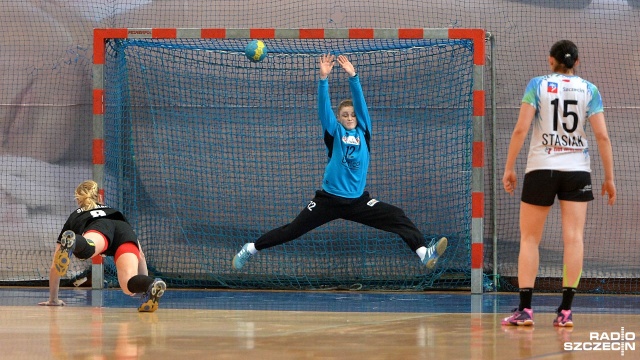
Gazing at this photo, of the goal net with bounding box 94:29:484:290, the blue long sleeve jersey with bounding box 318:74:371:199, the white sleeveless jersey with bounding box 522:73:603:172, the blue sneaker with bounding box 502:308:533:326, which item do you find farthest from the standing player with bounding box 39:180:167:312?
the white sleeveless jersey with bounding box 522:73:603:172

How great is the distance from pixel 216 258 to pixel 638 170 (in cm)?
494

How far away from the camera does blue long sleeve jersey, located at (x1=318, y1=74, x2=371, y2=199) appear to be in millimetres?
9094

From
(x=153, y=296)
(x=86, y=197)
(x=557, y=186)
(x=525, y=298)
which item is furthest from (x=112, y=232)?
(x=557, y=186)

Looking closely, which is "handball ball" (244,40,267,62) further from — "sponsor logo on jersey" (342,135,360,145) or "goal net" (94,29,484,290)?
"sponsor logo on jersey" (342,135,360,145)

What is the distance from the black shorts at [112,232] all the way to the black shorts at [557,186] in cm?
348

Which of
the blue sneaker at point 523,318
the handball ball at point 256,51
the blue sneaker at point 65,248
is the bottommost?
the blue sneaker at point 523,318

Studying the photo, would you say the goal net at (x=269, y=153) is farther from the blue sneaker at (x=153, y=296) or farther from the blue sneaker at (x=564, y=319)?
the blue sneaker at (x=564, y=319)

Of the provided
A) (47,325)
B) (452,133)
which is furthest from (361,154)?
(47,325)

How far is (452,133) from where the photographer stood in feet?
34.0

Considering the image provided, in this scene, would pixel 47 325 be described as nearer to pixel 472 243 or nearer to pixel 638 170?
pixel 472 243

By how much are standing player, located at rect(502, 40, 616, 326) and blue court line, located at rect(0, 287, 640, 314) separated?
1.38m
